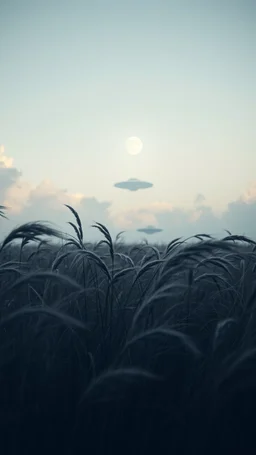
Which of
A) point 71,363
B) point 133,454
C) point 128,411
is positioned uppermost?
point 71,363

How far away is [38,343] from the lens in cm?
214

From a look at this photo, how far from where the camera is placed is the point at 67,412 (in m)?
1.74

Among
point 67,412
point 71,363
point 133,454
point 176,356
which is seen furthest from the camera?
point 176,356

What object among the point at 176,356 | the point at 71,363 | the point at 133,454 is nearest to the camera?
the point at 133,454

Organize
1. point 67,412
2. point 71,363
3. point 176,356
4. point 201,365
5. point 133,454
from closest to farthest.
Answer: point 133,454, point 67,412, point 201,365, point 71,363, point 176,356

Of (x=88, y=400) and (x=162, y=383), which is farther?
(x=162, y=383)

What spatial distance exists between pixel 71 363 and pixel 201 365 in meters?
0.70

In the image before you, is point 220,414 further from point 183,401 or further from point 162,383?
point 162,383

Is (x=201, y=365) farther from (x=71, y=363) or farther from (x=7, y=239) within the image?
(x=7, y=239)

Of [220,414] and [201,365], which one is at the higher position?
[201,365]

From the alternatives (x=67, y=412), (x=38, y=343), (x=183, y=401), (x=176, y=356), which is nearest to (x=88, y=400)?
(x=67, y=412)

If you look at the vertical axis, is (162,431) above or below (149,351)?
below

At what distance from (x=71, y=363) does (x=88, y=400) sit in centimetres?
41

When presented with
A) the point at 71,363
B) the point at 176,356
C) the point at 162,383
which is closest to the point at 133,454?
the point at 162,383
